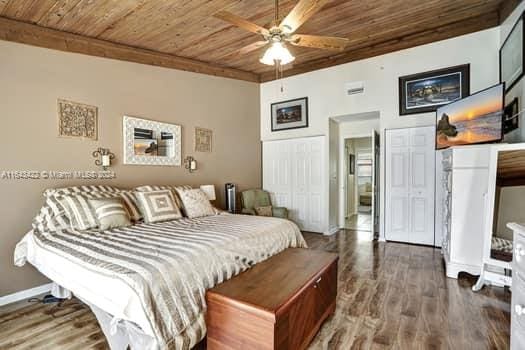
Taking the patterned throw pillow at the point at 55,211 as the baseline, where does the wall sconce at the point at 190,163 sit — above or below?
above

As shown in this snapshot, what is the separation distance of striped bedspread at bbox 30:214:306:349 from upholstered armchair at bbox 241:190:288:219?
7.86ft

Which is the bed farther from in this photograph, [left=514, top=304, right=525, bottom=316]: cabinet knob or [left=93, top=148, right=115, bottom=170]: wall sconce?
[left=514, top=304, right=525, bottom=316]: cabinet knob

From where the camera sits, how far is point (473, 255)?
2.93 m

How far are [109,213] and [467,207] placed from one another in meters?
3.95

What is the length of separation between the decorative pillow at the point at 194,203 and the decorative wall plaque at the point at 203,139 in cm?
119

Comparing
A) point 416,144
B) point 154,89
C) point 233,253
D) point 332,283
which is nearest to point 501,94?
point 416,144

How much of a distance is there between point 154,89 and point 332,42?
→ 268 cm

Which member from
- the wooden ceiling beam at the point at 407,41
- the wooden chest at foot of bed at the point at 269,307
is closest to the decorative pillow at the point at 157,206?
the wooden chest at foot of bed at the point at 269,307

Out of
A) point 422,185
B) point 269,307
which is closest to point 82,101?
point 269,307

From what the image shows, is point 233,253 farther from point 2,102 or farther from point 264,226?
point 2,102

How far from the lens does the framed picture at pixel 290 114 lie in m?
5.42

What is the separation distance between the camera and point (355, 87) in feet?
15.8

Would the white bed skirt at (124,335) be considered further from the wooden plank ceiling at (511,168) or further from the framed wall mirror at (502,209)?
the wooden plank ceiling at (511,168)

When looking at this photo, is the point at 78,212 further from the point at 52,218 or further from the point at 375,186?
the point at 375,186
